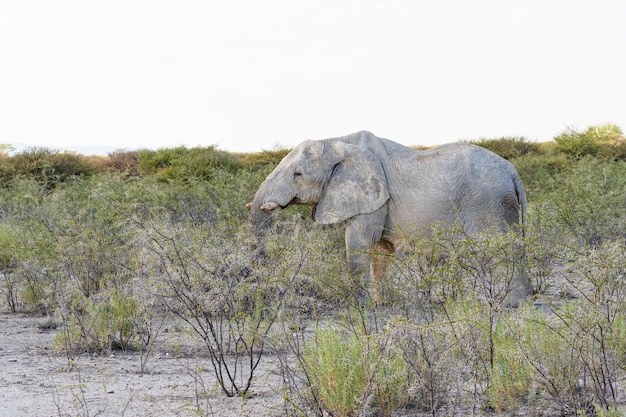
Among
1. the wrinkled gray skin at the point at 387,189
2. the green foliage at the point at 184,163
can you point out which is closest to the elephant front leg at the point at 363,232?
the wrinkled gray skin at the point at 387,189

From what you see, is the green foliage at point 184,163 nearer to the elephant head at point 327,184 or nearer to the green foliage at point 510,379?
the elephant head at point 327,184

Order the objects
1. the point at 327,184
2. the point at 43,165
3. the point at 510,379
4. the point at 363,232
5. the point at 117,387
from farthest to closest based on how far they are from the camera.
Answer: the point at 43,165
the point at 327,184
the point at 363,232
the point at 117,387
the point at 510,379

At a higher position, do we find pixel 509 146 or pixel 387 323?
pixel 509 146

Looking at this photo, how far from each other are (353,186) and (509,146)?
19.7 meters

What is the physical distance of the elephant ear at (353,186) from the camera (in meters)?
8.12

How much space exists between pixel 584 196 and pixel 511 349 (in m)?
6.52

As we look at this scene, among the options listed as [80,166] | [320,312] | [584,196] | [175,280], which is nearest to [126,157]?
[80,166]

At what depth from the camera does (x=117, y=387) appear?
204 inches

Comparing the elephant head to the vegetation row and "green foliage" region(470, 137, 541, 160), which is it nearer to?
the vegetation row

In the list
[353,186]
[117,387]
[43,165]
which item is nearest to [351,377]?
[117,387]

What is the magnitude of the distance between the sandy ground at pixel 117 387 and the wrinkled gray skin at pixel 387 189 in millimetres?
2339

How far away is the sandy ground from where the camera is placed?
180 inches

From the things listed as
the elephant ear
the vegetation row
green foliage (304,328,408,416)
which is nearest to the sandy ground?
the vegetation row

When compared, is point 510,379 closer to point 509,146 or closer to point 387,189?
point 387,189
